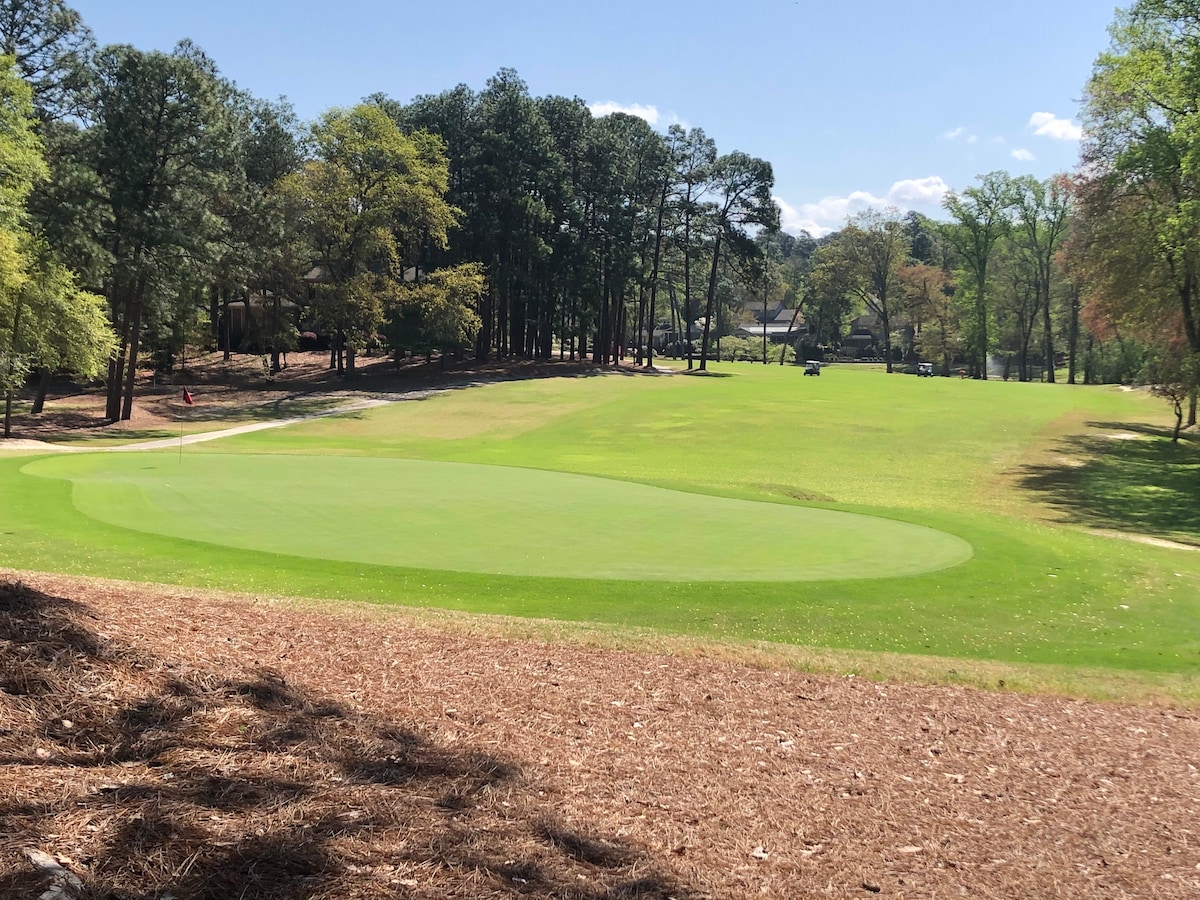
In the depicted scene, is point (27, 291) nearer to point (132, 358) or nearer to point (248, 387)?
point (132, 358)

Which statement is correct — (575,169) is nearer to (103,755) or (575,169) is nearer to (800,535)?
(800,535)

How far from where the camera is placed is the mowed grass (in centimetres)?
1095

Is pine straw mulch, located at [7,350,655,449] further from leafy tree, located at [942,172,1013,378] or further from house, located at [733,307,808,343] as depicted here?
house, located at [733,307,808,343]

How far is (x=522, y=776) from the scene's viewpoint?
5527 mm

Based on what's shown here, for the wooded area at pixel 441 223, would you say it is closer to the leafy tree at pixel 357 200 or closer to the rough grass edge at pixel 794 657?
the leafy tree at pixel 357 200

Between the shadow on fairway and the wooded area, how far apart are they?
279 cm

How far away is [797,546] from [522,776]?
9.57m

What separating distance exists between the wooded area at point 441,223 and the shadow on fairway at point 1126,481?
2792 millimetres

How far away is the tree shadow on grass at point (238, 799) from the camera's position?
147 inches

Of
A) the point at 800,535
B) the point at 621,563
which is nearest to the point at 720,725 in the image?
the point at 621,563

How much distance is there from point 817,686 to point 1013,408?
4492cm

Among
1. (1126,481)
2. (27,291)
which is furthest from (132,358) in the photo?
(1126,481)

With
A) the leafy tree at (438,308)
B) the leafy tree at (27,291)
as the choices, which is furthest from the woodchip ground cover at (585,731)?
the leafy tree at (438,308)

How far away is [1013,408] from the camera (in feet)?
158
